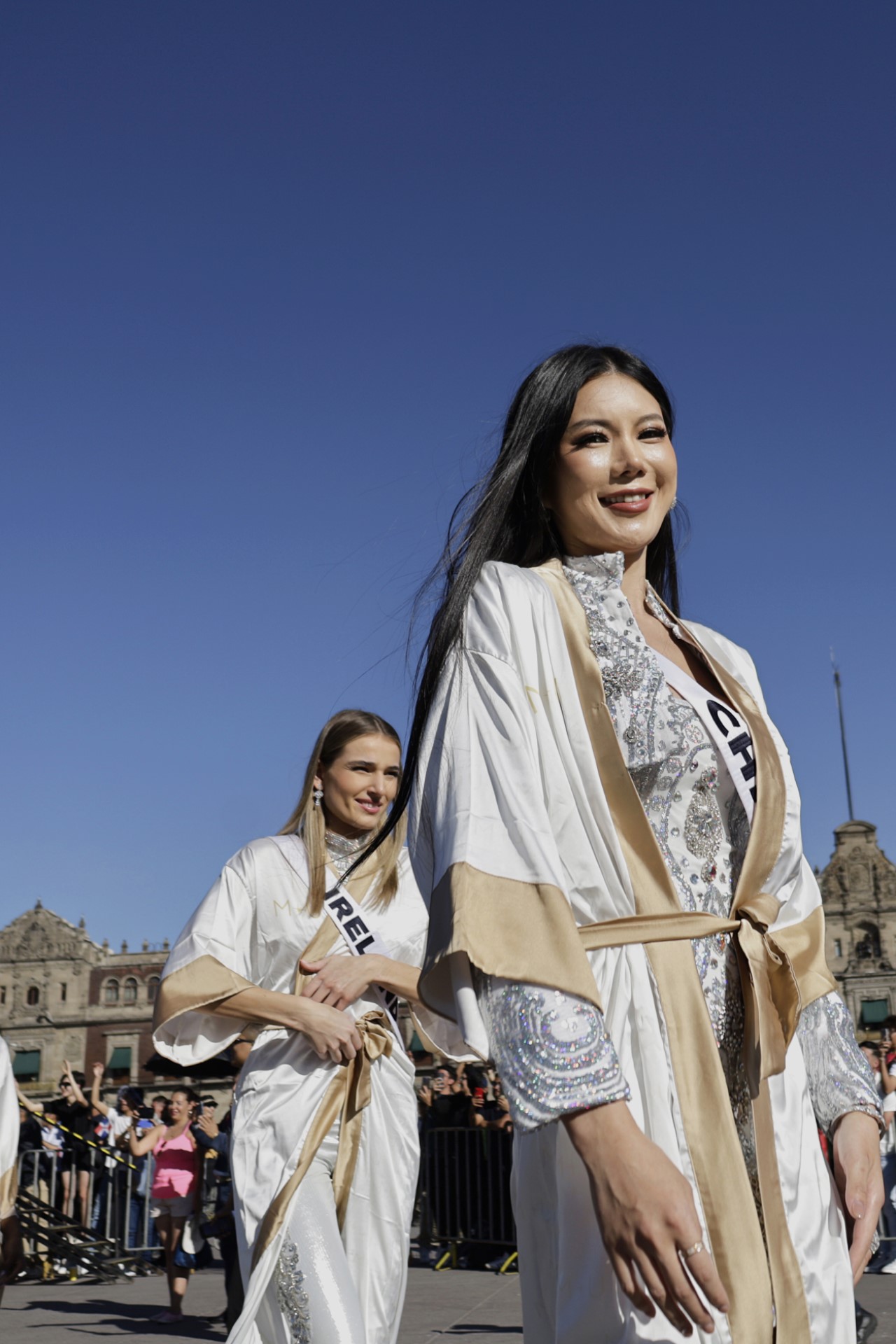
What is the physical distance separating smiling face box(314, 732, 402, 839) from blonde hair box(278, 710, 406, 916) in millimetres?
20

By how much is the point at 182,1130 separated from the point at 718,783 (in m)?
10.1

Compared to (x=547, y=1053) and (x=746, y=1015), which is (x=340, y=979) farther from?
(x=547, y=1053)

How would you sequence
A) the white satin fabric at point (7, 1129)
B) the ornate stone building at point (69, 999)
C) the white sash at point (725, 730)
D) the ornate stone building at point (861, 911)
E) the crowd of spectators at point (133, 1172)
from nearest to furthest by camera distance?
the white sash at point (725, 730) < the white satin fabric at point (7, 1129) < the crowd of spectators at point (133, 1172) < the ornate stone building at point (861, 911) < the ornate stone building at point (69, 999)

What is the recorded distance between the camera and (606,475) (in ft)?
6.79

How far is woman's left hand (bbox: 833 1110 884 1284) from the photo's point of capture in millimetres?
1753

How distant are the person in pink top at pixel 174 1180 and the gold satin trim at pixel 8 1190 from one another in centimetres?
470

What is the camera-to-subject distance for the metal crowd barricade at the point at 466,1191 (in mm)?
10766

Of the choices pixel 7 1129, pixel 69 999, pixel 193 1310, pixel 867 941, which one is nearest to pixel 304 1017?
pixel 7 1129

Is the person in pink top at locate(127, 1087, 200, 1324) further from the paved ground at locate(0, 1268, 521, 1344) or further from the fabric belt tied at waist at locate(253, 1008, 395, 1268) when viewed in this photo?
the fabric belt tied at waist at locate(253, 1008, 395, 1268)

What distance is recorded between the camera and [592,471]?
207cm

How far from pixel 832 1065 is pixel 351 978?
6.54 feet

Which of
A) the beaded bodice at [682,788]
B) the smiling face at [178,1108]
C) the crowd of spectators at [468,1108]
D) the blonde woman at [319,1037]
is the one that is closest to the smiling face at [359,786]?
the blonde woman at [319,1037]

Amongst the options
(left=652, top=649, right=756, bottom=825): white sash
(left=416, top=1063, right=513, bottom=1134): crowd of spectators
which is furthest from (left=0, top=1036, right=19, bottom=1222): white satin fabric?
(left=416, top=1063, right=513, bottom=1134): crowd of spectators

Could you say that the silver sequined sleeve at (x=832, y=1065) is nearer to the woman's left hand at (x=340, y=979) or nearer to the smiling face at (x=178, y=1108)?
the woman's left hand at (x=340, y=979)
